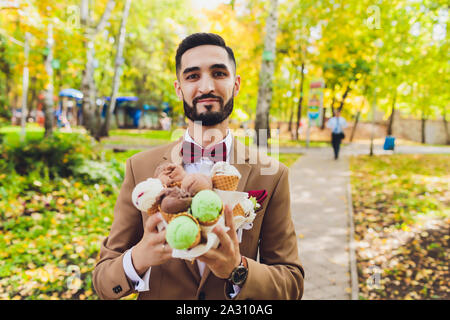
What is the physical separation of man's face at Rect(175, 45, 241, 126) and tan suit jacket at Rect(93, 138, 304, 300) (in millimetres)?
252

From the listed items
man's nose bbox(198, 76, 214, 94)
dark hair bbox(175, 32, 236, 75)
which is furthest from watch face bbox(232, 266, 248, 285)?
dark hair bbox(175, 32, 236, 75)

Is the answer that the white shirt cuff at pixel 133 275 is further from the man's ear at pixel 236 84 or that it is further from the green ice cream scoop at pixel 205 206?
the man's ear at pixel 236 84

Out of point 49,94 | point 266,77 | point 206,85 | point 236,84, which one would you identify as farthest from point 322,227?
point 49,94

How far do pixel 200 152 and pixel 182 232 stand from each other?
60cm

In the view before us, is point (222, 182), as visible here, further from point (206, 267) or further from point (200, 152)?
point (206, 267)

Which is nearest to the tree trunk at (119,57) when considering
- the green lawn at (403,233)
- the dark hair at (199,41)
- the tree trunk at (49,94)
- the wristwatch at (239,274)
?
the tree trunk at (49,94)

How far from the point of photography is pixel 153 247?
1246 mm

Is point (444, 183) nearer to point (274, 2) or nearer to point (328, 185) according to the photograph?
point (328, 185)

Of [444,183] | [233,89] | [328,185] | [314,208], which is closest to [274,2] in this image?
[328,185]

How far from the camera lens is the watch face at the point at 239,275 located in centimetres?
137

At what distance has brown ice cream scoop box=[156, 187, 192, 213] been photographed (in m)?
1.05

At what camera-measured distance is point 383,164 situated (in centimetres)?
1357

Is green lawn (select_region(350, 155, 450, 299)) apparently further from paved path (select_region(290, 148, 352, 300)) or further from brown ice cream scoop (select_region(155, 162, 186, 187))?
brown ice cream scoop (select_region(155, 162, 186, 187))
